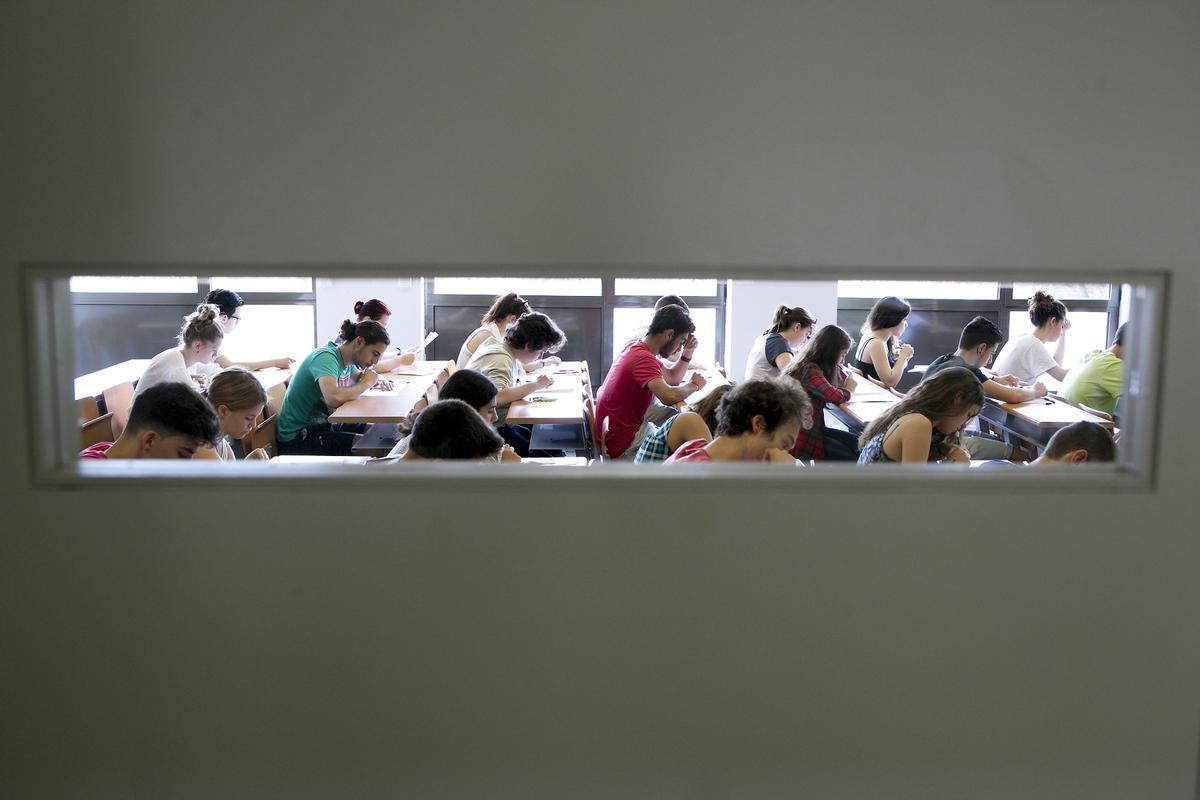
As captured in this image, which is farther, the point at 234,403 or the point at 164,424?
the point at 234,403

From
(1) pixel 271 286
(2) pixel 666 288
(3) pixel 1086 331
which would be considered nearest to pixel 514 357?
(2) pixel 666 288

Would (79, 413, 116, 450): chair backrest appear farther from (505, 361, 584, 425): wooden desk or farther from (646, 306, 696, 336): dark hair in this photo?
(646, 306, 696, 336): dark hair

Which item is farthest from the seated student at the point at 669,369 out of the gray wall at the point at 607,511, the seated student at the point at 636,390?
the gray wall at the point at 607,511

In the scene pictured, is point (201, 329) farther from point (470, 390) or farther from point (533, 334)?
point (470, 390)

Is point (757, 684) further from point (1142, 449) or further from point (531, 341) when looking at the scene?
point (531, 341)

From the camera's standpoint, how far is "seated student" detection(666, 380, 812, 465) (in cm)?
239

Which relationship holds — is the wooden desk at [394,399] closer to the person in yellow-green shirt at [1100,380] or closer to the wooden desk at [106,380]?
the wooden desk at [106,380]

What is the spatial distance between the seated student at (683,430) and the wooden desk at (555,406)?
129 cm

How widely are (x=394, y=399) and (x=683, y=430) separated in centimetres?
208

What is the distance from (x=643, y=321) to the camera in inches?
277

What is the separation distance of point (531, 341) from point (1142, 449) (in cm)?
334

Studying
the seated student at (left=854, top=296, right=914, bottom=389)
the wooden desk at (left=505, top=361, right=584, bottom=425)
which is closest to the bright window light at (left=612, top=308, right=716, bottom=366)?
the seated student at (left=854, top=296, right=914, bottom=389)

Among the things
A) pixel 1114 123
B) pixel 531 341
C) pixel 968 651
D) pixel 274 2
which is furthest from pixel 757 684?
pixel 531 341

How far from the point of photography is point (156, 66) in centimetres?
145
